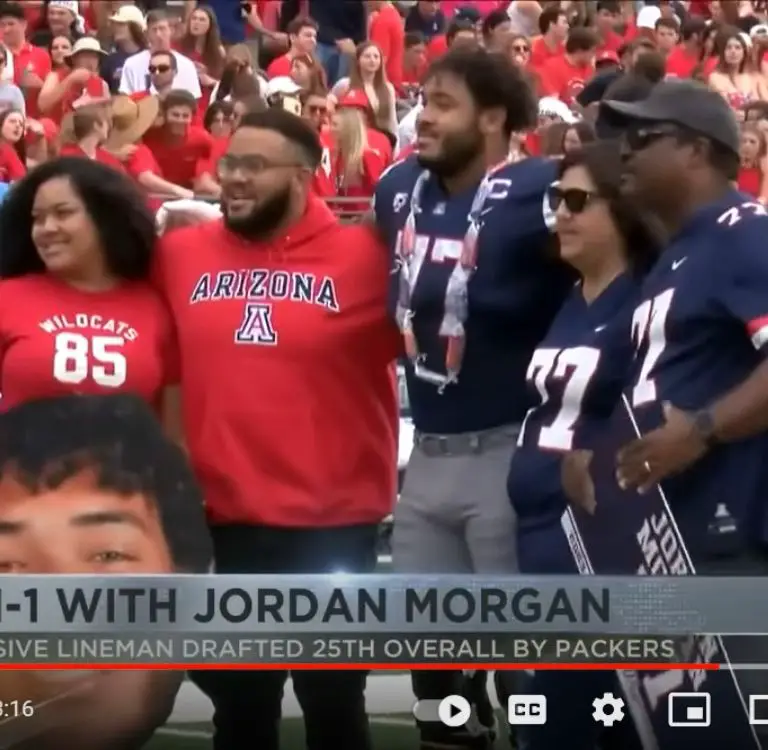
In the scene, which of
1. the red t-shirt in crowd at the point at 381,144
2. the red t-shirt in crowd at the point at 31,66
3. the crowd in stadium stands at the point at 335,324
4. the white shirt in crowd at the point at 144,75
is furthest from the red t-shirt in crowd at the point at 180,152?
the crowd in stadium stands at the point at 335,324

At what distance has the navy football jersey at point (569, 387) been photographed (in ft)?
12.2

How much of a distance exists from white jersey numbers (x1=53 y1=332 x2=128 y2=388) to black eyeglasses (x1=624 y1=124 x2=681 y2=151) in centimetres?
110

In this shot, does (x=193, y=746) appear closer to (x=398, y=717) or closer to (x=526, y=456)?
(x=398, y=717)

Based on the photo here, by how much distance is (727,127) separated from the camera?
3.53 metres

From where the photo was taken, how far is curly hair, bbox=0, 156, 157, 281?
3.93 meters

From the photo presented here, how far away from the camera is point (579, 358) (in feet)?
12.3

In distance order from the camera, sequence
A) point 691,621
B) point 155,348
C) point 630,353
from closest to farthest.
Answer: point 691,621 < point 630,353 < point 155,348

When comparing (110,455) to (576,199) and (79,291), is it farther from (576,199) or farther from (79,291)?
(576,199)

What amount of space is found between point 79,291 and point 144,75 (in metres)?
7.64

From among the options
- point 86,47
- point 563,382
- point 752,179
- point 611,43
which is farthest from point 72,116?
point 611,43

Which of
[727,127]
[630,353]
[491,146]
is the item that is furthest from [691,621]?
[491,146]

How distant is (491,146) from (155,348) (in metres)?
0.82

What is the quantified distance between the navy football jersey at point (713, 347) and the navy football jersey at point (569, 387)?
0.24 meters

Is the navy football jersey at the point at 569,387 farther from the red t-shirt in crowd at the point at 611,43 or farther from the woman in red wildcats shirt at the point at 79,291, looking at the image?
the red t-shirt in crowd at the point at 611,43
